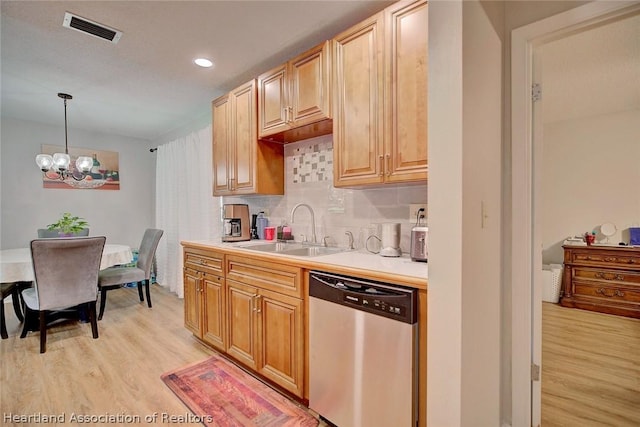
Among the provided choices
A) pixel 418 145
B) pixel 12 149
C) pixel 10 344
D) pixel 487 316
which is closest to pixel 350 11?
pixel 418 145

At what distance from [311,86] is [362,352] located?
1.72m

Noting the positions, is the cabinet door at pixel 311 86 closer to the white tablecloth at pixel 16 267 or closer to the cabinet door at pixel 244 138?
the cabinet door at pixel 244 138

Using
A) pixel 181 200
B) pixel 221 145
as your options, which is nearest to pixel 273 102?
pixel 221 145

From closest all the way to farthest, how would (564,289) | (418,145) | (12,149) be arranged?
(418,145), (564,289), (12,149)

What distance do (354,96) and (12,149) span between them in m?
4.95

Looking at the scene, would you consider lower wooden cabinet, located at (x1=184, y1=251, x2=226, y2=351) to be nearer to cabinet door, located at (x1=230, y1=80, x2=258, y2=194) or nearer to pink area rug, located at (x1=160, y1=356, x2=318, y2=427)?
pink area rug, located at (x1=160, y1=356, x2=318, y2=427)

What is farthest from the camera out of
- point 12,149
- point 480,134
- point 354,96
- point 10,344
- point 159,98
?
point 12,149

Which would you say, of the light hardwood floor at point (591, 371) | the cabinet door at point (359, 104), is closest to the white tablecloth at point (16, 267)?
the cabinet door at point (359, 104)

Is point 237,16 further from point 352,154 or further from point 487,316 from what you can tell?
point 487,316

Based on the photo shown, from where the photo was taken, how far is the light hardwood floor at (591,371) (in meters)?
1.71

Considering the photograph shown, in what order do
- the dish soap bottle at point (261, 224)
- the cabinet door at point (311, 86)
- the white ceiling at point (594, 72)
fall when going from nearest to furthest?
1. the cabinet door at point (311, 86)
2. the white ceiling at point (594, 72)
3. the dish soap bottle at point (261, 224)

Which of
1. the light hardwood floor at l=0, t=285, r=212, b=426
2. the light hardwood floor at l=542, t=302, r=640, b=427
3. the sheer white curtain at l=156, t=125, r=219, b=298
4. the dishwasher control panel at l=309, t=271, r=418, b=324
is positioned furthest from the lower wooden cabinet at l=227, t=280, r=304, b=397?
the sheer white curtain at l=156, t=125, r=219, b=298

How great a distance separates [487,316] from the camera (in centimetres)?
135

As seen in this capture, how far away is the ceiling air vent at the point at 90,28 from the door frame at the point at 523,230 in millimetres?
2574
